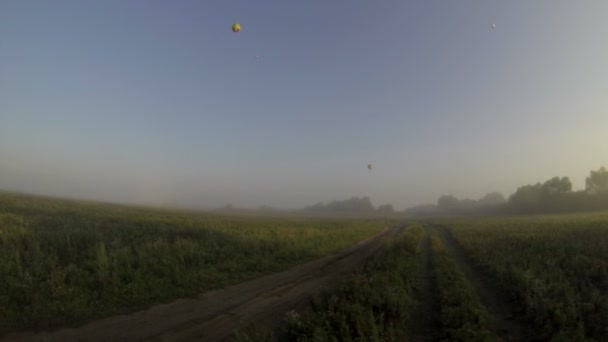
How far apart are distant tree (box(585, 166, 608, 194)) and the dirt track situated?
13766 centimetres

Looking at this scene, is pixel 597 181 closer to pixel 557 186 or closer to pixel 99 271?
pixel 557 186

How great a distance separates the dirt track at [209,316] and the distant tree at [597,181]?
137656mm

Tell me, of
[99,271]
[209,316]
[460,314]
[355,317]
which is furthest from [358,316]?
[99,271]

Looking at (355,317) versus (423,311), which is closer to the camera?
(355,317)

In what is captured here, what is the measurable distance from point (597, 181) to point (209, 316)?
150099 millimetres

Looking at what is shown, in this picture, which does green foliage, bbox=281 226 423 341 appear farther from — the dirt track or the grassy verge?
the dirt track

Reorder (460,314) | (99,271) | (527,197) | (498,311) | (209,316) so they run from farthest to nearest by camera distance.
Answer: (527,197) < (99,271) < (498,311) < (209,316) < (460,314)

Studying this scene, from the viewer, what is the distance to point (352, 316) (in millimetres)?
9016

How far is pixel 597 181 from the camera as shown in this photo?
118438 millimetres

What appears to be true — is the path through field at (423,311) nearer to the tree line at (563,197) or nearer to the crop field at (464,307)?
the crop field at (464,307)

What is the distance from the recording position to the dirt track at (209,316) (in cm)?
929

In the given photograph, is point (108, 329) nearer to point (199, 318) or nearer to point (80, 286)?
point (199, 318)

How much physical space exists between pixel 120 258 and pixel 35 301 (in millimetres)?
4710

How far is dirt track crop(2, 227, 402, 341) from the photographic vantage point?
9289mm
